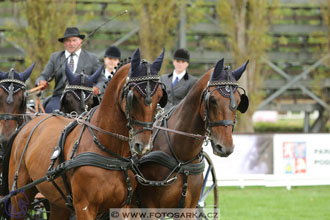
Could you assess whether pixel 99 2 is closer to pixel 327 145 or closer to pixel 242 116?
pixel 242 116

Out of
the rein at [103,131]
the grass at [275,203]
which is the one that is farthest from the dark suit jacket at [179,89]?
the grass at [275,203]

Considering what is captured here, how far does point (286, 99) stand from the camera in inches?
789

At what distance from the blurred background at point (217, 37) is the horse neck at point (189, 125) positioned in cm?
915

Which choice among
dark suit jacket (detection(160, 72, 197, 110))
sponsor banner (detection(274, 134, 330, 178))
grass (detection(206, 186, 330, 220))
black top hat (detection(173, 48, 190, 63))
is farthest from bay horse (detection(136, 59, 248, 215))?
sponsor banner (detection(274, 134, 330, 178))

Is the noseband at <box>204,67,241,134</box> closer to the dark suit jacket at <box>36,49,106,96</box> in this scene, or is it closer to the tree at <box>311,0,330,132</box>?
the dark suit jacket at <box>36,49,106,96</box>

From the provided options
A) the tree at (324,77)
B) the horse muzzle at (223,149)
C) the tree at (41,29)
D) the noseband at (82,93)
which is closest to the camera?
the horse muzzle at (223,149)

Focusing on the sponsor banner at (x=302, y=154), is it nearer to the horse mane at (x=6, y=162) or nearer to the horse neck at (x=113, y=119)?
the horse mane at (x=6, y=162)

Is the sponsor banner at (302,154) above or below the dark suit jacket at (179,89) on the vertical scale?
below

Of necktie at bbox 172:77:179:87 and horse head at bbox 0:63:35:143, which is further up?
necktie at bbox 172:77:179:87

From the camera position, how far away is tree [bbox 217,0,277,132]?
16.7 metres

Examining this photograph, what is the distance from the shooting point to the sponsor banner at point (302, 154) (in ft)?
40.5

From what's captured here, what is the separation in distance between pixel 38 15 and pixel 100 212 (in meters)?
11.0

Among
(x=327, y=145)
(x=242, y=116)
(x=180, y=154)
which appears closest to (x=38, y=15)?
(x=242, y=116)

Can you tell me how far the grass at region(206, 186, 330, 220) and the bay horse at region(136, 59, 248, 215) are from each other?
3.35 meters
